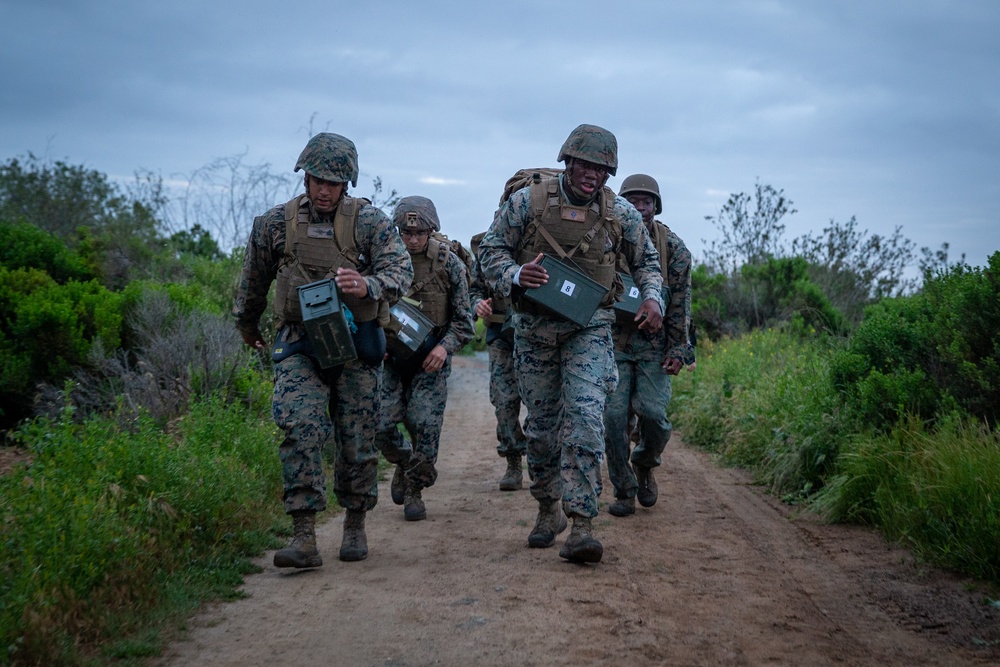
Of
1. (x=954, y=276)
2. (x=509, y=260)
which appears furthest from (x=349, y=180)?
(x=954, y=276)

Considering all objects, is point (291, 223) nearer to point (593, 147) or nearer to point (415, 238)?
point (593, 147)

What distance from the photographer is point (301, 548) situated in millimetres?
5828

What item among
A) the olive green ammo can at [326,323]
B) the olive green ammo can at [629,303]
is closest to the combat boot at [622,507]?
the olive green ammo can at [629,303]

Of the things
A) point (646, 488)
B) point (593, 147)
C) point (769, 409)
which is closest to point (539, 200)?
point (593, 147)

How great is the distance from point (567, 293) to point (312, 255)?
4.99 feet

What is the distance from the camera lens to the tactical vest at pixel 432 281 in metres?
8.09

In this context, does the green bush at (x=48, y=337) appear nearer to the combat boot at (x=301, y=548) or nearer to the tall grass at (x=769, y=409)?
the combat boot at (x=301, y=548)

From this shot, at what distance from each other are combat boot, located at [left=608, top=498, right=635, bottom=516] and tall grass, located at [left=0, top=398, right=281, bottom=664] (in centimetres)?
250

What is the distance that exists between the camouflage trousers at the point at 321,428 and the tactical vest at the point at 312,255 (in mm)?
336

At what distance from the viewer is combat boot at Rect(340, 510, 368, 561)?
20.4 ft

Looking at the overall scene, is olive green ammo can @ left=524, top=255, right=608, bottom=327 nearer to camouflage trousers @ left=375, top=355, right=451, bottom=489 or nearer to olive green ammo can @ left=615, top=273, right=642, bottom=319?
olive green ammo can @ left=615, top=273, right=642, bottom=319

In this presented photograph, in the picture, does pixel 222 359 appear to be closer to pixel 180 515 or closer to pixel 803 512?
pixel 180 515

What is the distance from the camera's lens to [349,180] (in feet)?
19.6

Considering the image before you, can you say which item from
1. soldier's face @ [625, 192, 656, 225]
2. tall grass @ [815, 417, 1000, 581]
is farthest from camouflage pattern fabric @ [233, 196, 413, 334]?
tall grass @ [815, 417, 1000, 581]
